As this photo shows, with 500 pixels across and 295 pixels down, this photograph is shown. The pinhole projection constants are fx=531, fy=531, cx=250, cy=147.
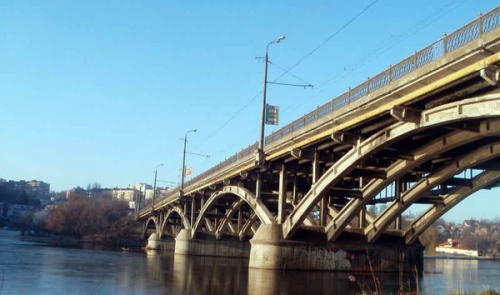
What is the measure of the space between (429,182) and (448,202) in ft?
13.8

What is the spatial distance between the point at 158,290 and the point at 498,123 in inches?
579

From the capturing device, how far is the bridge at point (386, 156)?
18.9 meters

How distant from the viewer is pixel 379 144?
24.6 metres

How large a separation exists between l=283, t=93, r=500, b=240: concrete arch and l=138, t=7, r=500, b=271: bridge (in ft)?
0.16

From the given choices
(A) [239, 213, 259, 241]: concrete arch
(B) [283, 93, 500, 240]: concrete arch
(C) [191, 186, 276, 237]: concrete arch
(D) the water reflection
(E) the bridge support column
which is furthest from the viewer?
(A) [239, 213, 259, 241]: concrete arch

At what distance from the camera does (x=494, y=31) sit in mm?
16453

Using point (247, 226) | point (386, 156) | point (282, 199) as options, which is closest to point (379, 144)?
point (386, 156)

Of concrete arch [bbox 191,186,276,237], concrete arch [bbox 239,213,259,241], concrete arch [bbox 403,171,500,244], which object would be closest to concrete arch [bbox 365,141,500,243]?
concrete arch [bbox 403,171,500,244]

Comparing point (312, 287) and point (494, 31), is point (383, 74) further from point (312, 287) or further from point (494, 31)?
point (312, 287)

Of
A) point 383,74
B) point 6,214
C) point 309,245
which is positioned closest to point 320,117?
point 383,74

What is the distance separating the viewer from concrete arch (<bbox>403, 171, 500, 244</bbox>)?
3108 cm

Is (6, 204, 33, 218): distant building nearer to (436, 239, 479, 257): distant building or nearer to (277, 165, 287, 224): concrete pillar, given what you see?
(436, 239, 479, 257): distant building

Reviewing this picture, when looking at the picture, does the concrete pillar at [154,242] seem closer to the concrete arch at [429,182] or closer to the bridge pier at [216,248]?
the bridge pier at [216,248]

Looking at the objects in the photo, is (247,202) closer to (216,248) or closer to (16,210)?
(216,248)
